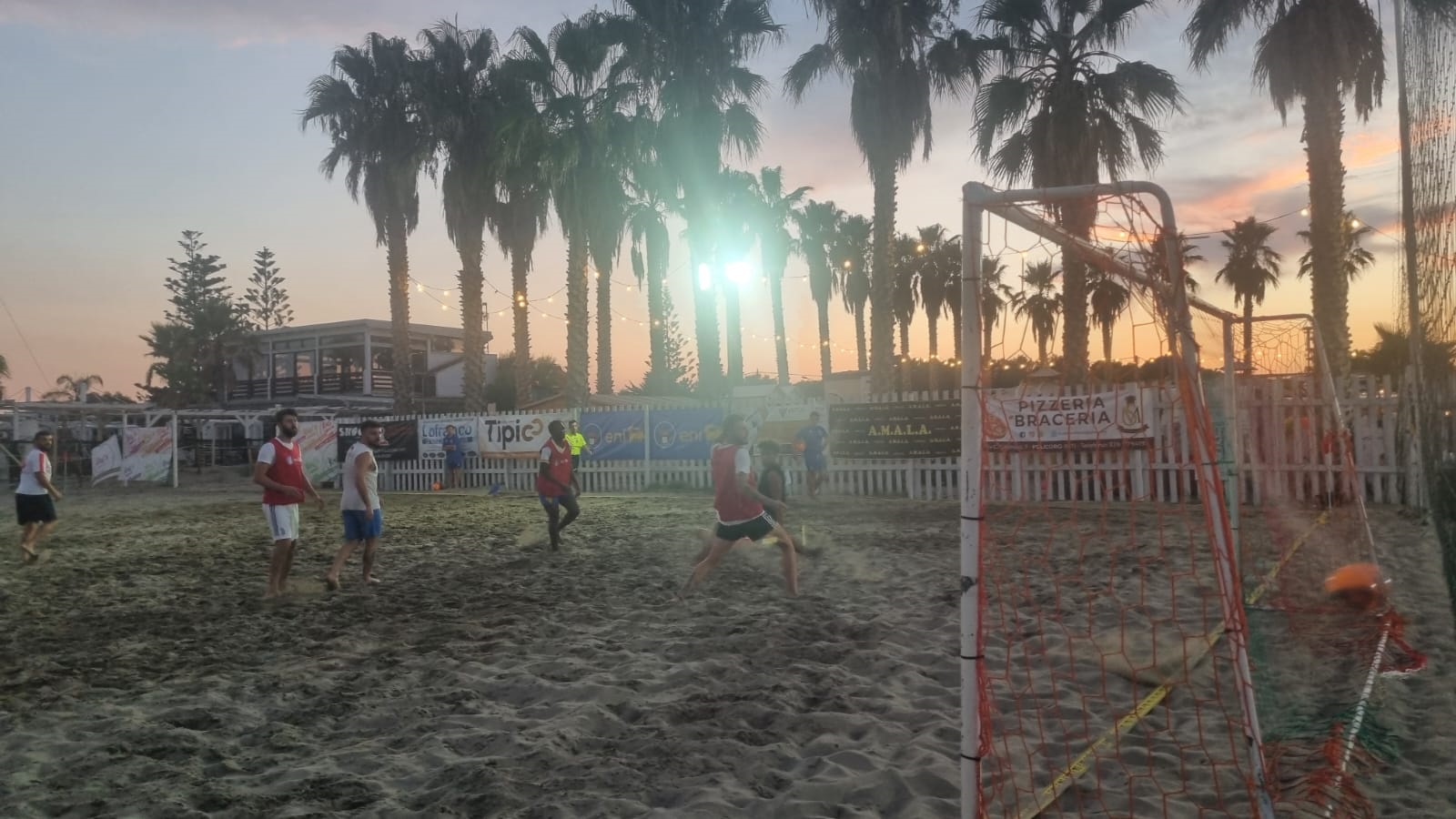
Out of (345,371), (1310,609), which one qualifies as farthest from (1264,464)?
(345,371)

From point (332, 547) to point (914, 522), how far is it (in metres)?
7.78

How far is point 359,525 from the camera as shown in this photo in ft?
26.8

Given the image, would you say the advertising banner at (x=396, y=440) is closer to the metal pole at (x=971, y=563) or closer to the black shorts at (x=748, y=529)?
the black shorts at (x=748, y=529)

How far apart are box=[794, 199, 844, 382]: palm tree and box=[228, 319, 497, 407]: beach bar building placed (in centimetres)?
1692

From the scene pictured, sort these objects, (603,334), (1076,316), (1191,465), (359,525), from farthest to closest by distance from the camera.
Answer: (603,334), (1076,316), (1191,465), (359,525)

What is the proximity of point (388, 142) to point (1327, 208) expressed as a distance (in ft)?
79.5

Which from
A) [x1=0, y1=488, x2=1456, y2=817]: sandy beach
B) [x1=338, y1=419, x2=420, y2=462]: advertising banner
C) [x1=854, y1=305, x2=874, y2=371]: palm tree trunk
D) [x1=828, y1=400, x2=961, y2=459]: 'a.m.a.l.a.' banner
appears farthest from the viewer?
[x1=854, y1=305, x2=874, y2=371]: palm tree trunk

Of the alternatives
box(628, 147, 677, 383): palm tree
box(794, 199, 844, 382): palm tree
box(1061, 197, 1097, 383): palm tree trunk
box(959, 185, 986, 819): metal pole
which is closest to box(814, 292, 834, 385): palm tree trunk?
box(794, 199, 844, 382): palm tree

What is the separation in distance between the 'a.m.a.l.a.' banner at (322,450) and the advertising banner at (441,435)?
111 inches

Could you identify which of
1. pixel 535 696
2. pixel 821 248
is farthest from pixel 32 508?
pixel 821 248

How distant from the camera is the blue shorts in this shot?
8.11 metres

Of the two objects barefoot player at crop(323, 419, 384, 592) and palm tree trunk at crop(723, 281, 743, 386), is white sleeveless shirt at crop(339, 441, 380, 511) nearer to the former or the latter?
barefoot player at crop(323, 419, 384, 592)

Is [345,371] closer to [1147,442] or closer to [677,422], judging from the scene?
[677,422]

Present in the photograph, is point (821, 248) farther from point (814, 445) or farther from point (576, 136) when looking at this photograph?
point (814, 445)
